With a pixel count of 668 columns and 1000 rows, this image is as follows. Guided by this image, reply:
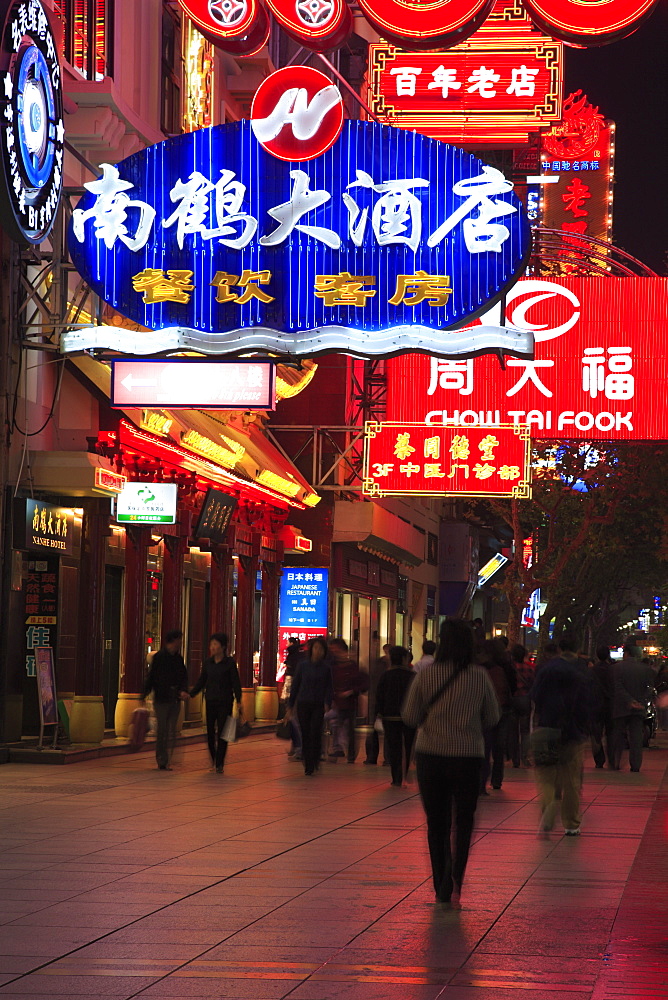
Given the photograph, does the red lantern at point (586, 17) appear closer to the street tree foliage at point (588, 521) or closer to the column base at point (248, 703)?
the street tree foliage at point (588, 521)

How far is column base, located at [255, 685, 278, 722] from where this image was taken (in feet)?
110

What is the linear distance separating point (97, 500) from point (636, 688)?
825 centimetres

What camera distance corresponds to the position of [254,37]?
19125mm

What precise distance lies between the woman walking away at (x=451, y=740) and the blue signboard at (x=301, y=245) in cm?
828

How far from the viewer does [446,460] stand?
1033 inches

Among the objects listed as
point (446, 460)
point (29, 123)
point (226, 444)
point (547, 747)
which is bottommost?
point (547, 747)

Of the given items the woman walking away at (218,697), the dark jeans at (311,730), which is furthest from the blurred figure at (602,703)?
the woman walking away at (218,697)

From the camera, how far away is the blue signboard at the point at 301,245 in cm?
1817

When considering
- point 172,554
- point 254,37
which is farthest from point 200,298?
point 172,554

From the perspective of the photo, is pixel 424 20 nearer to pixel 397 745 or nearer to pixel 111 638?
pixel 397 745

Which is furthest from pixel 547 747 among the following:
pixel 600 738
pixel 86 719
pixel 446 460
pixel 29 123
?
pixel 446 460

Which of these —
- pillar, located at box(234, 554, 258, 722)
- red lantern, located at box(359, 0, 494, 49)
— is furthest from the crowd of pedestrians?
red lantern, located at box(359, 0, 494, 49)

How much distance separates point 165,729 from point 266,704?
13.4 meters

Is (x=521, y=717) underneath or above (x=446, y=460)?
underneath
